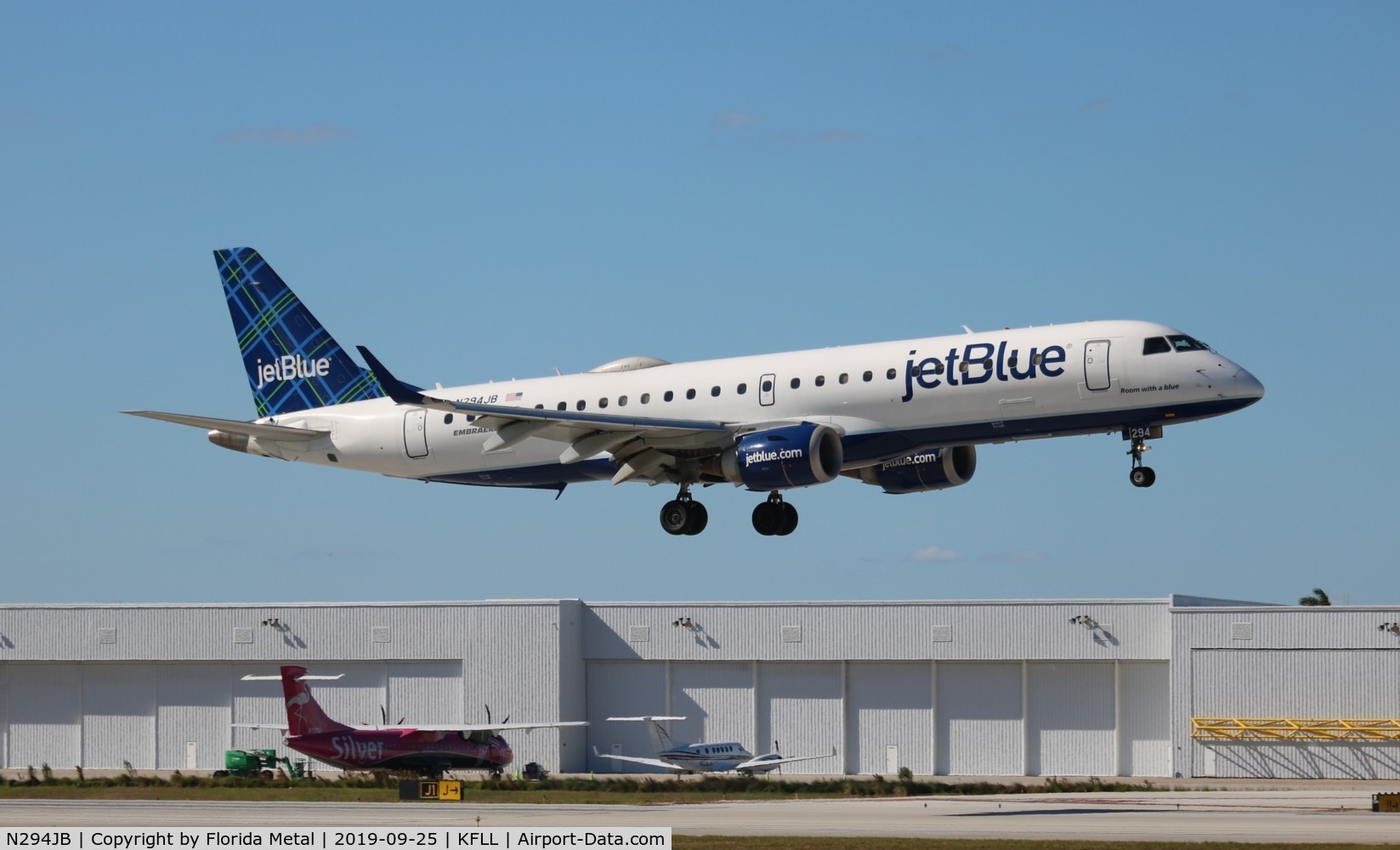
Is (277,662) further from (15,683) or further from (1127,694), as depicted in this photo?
(1127,694)

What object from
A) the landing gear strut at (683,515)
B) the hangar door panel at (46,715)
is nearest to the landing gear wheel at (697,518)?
the landing gear strut at (683,515)

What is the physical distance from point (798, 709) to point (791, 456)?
33.8 meters

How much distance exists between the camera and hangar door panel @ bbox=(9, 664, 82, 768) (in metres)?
87.7

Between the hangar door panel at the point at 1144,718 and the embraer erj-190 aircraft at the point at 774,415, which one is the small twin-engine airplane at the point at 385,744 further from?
the hangar door panel at the point at 1144,718

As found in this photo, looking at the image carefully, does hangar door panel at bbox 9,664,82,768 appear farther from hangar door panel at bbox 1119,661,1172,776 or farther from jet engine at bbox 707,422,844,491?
jet engine at bbox 707,422,844,491

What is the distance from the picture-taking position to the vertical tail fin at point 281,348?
6269cm

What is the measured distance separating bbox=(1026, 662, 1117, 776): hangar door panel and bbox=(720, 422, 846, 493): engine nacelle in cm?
3213

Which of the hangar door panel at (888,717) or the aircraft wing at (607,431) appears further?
the hangar door panel at (888,717)

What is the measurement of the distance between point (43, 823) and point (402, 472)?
15420mm

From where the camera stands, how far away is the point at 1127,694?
77.7 m

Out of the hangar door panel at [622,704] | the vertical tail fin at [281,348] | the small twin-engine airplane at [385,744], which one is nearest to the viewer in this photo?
the vertical tail fin at [281,348]

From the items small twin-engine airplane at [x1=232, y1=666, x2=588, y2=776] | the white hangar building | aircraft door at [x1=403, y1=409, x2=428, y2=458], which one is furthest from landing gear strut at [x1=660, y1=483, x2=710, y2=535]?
the white hangar building

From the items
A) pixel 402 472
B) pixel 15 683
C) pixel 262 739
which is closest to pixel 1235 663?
pixel 402 472

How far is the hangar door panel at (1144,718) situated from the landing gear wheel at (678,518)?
3039cm
